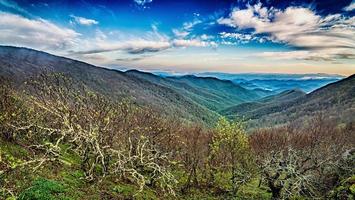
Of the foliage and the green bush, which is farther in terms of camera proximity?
the foliage

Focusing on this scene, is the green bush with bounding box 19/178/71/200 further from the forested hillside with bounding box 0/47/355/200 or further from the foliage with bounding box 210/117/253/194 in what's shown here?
the foliage with bounding box 210/117/253/194

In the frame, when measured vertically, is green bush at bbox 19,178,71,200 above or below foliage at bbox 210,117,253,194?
above

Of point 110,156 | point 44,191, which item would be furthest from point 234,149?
point 44,191

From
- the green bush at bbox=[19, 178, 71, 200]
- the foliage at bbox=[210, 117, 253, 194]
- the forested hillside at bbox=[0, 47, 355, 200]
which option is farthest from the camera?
the foliage at bbox=[210, 117, 253, 194]

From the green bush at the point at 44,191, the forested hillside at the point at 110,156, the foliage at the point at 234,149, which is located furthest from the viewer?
the foliage at the point at 234,149

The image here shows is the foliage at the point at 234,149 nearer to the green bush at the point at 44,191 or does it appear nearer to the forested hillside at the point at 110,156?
the forested hillside at the point at 110,156

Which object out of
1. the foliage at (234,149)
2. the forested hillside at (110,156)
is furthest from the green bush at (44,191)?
the foliage at (234,149)

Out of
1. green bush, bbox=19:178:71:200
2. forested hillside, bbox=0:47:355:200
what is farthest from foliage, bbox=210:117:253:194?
green bush, bbox=19:178:71:200

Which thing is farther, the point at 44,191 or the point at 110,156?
the point at 110,156

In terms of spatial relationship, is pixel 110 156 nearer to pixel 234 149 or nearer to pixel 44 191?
pixel 44 191

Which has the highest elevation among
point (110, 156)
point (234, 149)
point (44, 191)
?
point (44, 191)

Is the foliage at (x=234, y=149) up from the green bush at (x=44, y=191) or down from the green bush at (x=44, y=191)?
down

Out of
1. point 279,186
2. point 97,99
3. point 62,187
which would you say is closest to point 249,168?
point 279,186
